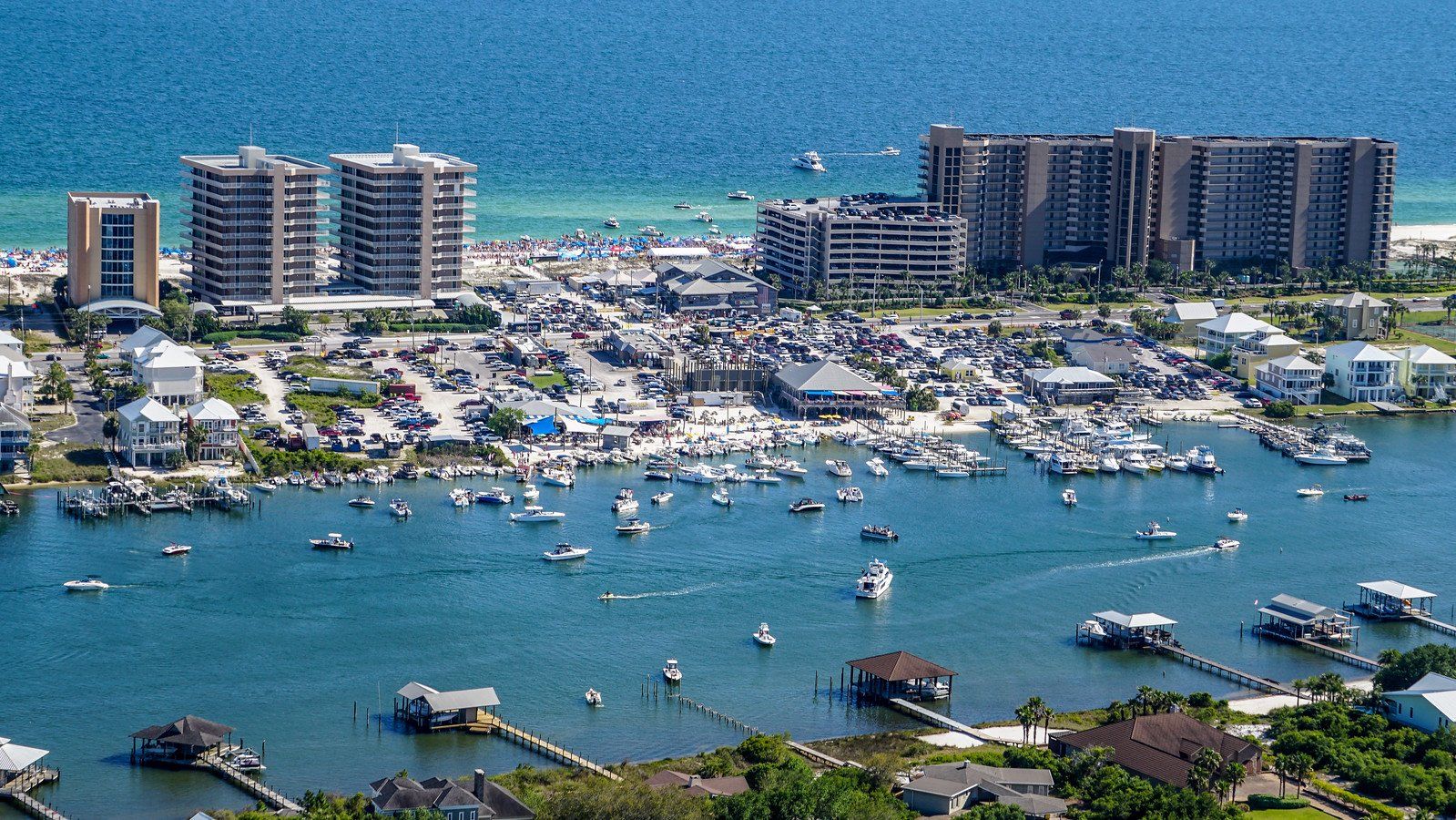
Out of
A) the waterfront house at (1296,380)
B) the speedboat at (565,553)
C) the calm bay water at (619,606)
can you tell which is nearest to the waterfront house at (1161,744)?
the calm bay water at (619,606)

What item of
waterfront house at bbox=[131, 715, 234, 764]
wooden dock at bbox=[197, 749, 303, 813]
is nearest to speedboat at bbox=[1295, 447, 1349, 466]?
waterfront house at bbox=[131, 715, 234, 764]

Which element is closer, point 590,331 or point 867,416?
point 867,416

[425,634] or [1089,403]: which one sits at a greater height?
[1089,403]

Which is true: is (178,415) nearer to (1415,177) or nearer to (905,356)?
(905,356)

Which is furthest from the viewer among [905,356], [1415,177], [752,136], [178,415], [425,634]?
[752,136]

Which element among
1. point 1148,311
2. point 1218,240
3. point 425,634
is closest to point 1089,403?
point 1148,311

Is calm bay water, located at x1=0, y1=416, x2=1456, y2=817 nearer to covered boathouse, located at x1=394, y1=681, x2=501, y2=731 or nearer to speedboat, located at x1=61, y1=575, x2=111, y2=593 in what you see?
speedboat, located at x1=61, y1=575, x2=111, y2=593
